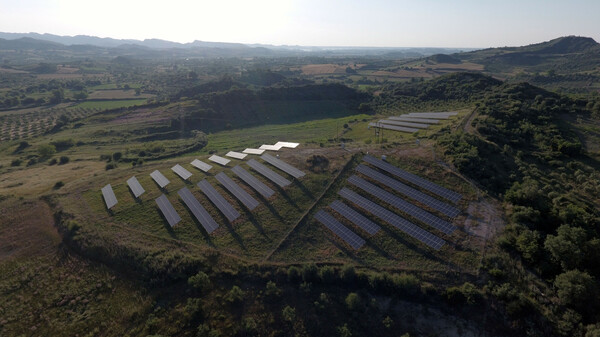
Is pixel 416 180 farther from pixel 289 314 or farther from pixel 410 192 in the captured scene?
pixel 289 314

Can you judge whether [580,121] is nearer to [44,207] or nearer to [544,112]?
[544,112]

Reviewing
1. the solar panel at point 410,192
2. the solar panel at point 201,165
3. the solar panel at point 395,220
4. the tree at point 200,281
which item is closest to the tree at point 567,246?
the solar panel at point 410,192

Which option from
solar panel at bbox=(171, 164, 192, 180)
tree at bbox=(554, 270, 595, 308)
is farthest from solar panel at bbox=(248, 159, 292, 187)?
tree at bbox=(554, 270, 595, 308)

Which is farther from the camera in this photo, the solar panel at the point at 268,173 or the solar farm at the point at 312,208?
the solar panel at the point at 268,173

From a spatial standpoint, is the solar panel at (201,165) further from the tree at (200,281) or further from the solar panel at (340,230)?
the solar panel at (340,230)

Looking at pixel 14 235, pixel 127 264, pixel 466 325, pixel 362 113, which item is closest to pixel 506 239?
pixel 466 325

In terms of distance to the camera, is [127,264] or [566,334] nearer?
[566,334]

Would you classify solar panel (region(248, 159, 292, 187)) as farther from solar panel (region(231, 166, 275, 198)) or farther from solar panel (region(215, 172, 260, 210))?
solar panel (region(215, 172, 260, 210))
